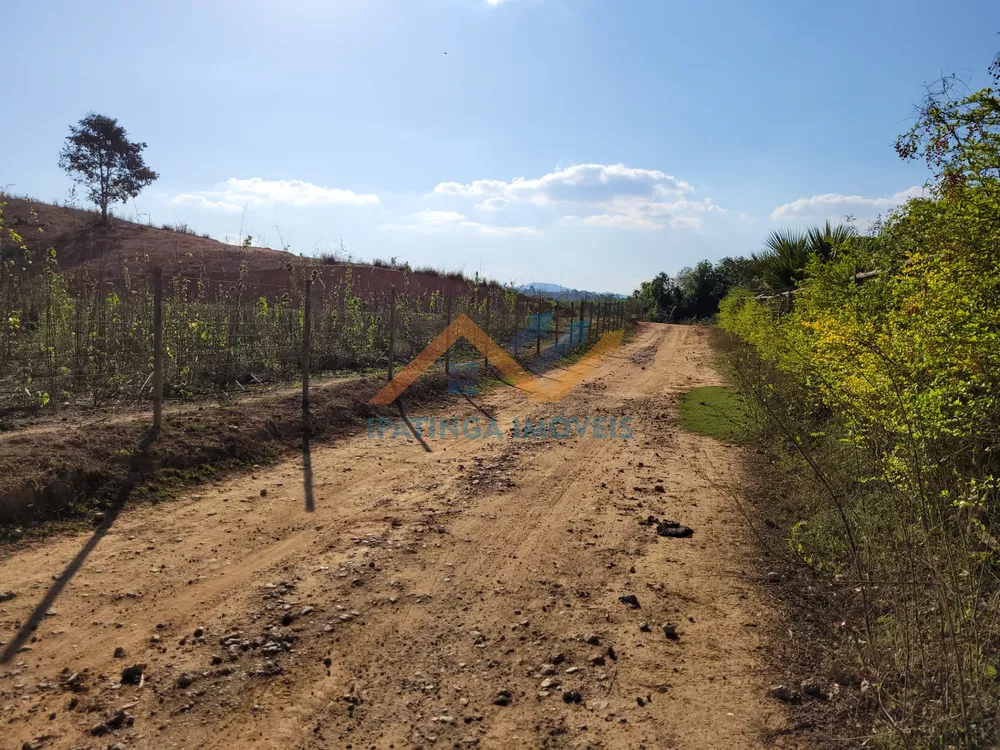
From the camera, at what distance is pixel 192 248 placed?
95.2 feet

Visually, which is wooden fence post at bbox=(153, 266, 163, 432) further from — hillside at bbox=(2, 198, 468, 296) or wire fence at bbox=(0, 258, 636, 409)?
hillside at bbox=(2, 198, 468, 296)

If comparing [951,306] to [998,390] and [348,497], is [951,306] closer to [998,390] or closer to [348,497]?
[998,390]

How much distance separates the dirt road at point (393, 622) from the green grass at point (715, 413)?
8.46 feet

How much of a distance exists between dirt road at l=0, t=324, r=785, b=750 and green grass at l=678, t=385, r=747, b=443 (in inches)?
102

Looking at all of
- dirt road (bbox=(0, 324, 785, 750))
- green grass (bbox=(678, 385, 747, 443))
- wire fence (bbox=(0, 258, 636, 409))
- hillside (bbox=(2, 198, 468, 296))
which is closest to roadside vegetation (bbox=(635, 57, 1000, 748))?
dirt road (bbox=(0, 324, 785, 750))

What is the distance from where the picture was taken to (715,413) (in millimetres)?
9703

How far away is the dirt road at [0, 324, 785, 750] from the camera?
2.64 meters

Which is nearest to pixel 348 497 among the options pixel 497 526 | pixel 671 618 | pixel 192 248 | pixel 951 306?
pixel 497 526

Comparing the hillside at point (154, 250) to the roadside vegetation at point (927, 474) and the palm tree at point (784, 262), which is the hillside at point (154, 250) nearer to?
the palm tree at point (784, 262)

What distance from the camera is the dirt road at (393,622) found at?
2645mm

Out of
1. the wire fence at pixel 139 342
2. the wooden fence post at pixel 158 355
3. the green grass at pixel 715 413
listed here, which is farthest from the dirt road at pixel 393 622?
the wire fence at pixel 139 342

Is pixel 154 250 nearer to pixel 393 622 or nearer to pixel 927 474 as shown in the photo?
pixel 393 622

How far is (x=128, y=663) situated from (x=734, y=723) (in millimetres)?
2877

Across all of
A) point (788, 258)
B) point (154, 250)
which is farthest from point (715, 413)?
point (154, 250)
